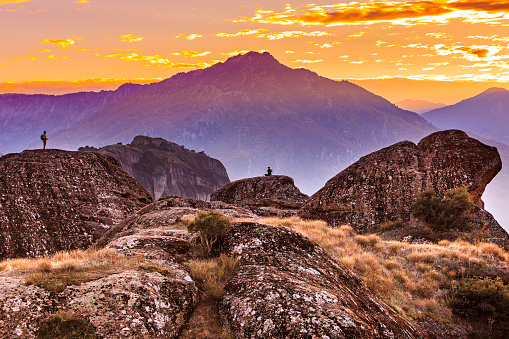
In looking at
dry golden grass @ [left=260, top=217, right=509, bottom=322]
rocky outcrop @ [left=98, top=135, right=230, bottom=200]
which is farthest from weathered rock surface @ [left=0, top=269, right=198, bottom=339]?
rocky outcrop @ [left=98, top=135, right=230, bottom=200]

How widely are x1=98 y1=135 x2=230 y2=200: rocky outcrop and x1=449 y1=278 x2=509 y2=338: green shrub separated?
122 m

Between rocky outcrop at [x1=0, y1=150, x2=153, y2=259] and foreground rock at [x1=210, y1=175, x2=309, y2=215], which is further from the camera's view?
foreground rock at [x1=210, y1=175, x2=309, y2=215]

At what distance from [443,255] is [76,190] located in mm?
31687

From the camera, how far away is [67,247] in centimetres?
2819

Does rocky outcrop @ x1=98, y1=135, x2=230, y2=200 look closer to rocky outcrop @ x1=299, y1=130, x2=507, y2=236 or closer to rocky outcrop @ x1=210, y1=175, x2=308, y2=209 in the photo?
rocky outcrop @ x1=210, y1=175, x2=308, y2=209

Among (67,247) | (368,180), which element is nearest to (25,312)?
(67,247)

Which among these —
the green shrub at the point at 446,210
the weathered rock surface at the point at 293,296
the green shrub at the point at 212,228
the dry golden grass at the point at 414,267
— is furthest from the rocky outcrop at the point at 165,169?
the weathered rock surface at the point at 293,296

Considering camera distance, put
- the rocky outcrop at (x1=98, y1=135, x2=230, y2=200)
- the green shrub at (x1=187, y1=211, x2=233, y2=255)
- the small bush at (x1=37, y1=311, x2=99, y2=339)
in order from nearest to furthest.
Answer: the small bush at (x1=37, y1=311, x2=99, y2=339)
the green shrub at (x1=187, y1=211, x2=233, y2=255)
the rocky outcrop at (x1=98, y1=135, x2=230, y2=200)

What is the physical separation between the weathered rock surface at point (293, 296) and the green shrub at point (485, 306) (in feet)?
13.6

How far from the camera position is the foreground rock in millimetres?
39400

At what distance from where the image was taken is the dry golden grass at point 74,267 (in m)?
6.73

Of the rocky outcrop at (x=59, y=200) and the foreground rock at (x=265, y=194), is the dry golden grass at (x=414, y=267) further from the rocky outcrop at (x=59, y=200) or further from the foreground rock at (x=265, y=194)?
the rocky outcrop at (x=59, y=200)

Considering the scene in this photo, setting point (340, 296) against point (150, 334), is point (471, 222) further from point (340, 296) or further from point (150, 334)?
point (150, 334)

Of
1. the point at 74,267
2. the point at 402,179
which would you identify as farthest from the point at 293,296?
the point at 402,179
